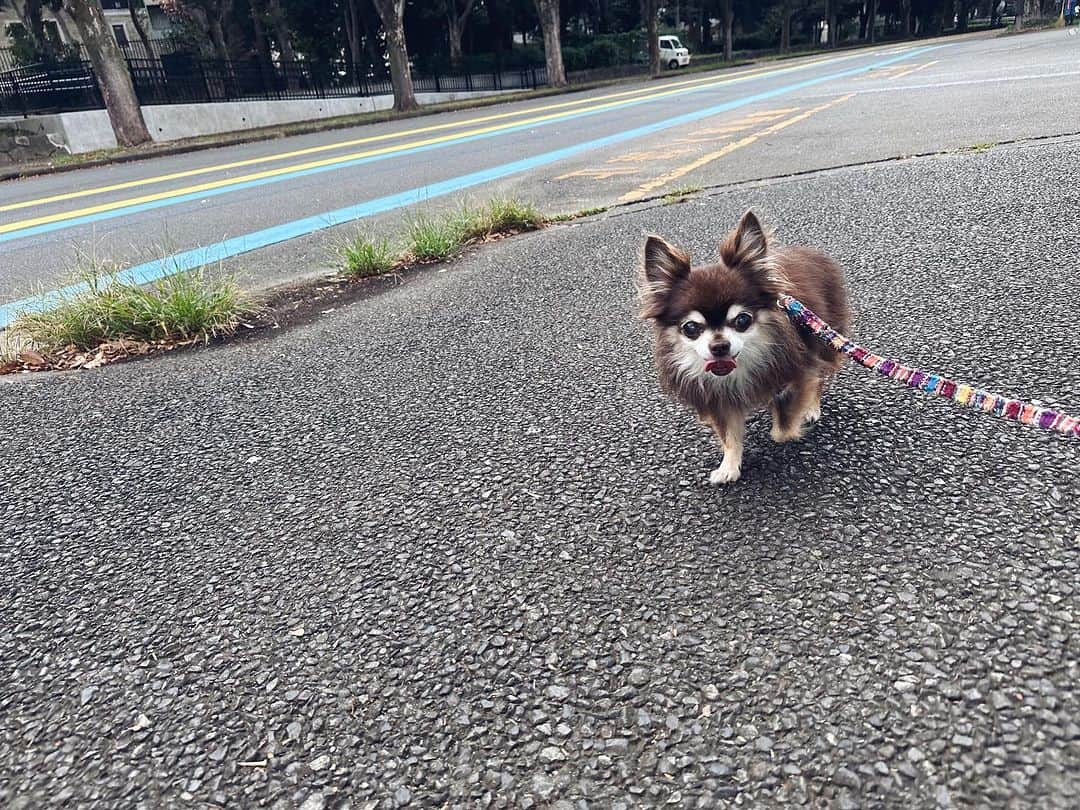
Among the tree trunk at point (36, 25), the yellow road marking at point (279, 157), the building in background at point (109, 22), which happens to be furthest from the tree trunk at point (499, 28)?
the tree trunk at point (36, 25)

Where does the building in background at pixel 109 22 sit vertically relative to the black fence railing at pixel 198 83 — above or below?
above

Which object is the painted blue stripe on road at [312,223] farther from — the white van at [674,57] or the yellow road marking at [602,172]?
the white van at [674,57]

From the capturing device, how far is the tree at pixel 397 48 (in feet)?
74.6

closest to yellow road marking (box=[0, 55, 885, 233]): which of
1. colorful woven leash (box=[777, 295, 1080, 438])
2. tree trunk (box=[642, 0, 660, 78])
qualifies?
colorful woven leash (box=[777, 295, 1080, 438])

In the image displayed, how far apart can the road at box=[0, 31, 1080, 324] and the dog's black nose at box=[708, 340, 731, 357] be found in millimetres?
4857

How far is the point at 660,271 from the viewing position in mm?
2420

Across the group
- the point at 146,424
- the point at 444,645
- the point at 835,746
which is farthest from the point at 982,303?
the point at 146,424

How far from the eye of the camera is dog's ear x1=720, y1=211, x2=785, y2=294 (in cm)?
239

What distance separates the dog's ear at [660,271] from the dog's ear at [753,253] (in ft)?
0.55

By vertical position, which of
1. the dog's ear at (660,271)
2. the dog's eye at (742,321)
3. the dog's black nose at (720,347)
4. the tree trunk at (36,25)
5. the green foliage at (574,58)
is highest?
the tree trunk at (36,25)

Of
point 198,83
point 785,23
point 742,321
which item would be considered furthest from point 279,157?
point 785,23

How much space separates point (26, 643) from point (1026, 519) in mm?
3172

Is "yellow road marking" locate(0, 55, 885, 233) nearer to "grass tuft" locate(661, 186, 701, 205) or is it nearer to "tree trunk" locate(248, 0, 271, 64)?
"grass tuft" locate(661, 186, 701, 205)

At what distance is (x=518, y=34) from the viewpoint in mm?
51094
